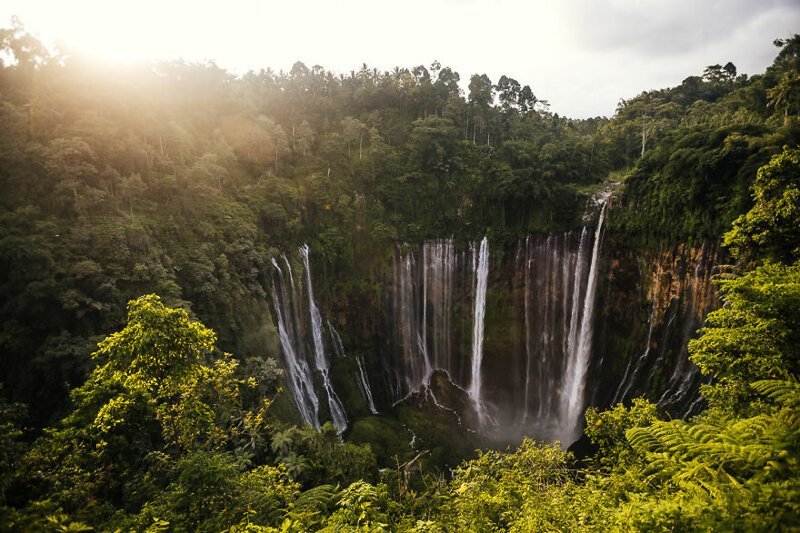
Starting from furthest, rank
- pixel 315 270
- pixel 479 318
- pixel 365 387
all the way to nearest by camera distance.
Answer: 1. pixel 479 318
2. pixel 365 387
3. pixel 315 270

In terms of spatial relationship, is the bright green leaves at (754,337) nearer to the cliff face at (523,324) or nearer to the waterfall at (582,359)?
the cliff face at (523,324)

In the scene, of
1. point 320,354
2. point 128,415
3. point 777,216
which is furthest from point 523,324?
point 128,415

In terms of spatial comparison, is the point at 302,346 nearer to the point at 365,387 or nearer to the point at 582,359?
the point at 365,387

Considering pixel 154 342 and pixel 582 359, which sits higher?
pixel 154 342

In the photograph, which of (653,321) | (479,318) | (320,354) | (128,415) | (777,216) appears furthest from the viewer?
(479,318)

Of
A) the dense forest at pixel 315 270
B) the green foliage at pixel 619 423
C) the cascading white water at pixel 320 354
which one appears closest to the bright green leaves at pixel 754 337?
the dense forest at pixel 315 270

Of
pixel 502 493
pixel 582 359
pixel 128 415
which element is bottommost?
pixel 582 359
